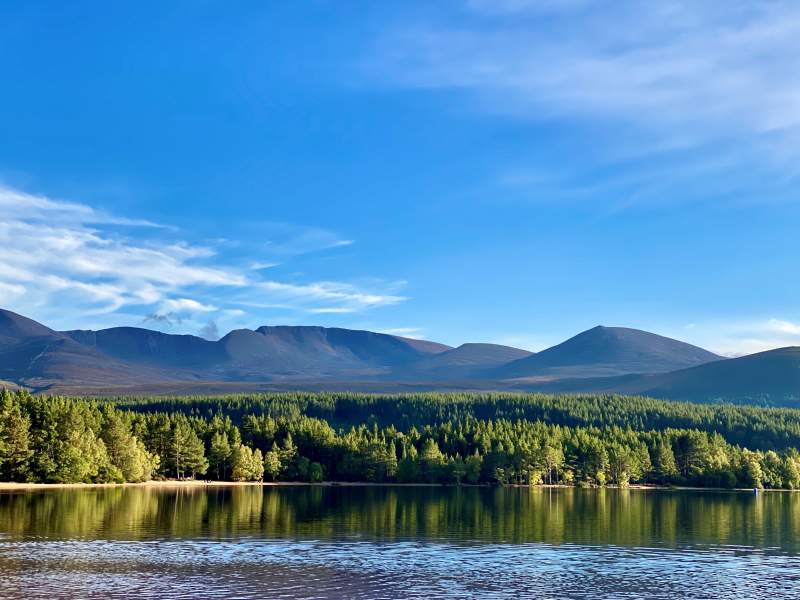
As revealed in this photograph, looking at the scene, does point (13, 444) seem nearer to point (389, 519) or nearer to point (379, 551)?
point (389, 519)

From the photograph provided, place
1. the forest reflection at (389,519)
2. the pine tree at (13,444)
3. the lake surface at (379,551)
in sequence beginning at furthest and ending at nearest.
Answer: the pine tree at (13,444) → the forest reflection at (389,519) → the lake surface at (379,551)

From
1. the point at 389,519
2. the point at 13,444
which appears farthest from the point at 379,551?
the point at 13,444

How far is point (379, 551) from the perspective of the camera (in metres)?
90.0

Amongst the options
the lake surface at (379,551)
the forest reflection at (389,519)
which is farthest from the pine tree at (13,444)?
the lake surface at (379,551)

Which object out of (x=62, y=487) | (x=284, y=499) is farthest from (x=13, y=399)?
(x=284, y=499)

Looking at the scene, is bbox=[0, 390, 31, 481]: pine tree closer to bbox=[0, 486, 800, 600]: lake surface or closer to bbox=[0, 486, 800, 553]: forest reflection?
bbox=[0, 486, 800, 553]: forest reflection

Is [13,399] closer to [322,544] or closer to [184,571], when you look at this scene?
[322,544]

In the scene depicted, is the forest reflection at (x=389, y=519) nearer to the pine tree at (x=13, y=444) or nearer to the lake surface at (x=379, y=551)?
the lake surface at (x=379, y=551)

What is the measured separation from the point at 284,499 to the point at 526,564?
9798 cm

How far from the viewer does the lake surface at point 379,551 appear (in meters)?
68.4

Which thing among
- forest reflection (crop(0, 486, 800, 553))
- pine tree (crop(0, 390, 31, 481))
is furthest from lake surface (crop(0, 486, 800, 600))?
pine tree (crop(0, 390, 31, 481))

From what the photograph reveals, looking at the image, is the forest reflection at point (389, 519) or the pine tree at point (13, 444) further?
the pine tree at point (13, 444)

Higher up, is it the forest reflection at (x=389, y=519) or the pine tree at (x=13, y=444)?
the pine tree at (x=13, y=444)

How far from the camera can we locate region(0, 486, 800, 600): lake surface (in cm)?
6838
